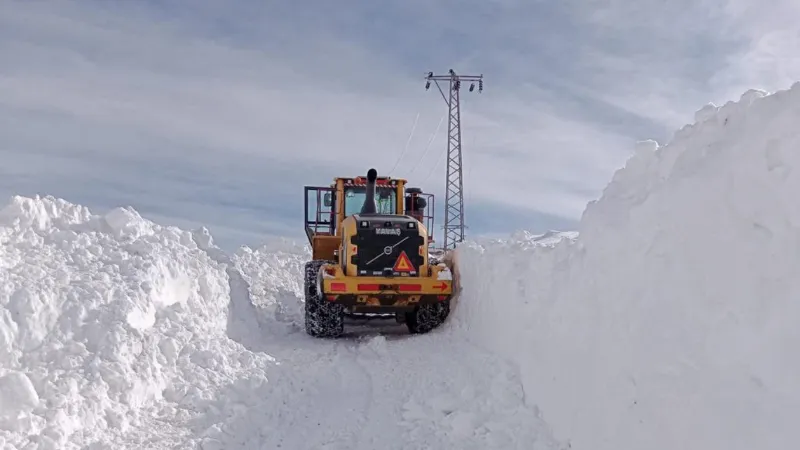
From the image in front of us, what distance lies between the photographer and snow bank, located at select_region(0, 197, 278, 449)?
553cm

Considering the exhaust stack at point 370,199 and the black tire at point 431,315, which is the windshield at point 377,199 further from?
the black tire at point 431,315

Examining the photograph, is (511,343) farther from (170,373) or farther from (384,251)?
(170,373)

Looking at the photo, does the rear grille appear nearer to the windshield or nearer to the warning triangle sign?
the warning triangle sign

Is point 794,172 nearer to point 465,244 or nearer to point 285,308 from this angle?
point 465,244

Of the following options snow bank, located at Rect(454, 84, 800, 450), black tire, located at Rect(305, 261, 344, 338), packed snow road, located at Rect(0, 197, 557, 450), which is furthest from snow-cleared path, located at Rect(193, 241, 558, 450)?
black tire, located at Rect(305, 261, 344, 338)

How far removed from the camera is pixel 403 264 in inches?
437

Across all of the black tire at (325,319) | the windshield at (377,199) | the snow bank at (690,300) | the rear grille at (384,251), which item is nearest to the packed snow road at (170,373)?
the snow bank at (690,300)

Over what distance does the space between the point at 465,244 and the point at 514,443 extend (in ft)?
19.0

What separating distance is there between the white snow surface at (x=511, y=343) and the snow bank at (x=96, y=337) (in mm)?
25

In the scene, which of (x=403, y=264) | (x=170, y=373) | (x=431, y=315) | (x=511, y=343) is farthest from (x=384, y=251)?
(x=170, y=373)

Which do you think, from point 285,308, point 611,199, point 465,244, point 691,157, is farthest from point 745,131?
point 285,308

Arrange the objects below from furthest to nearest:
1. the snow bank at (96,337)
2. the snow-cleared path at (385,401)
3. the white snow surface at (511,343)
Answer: the snow-cleared path at (385,401) → the snow bank at (96,337) → the white snow surface at (511,343)

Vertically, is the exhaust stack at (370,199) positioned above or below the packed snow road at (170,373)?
above

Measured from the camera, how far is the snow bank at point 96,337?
18.1 feet
